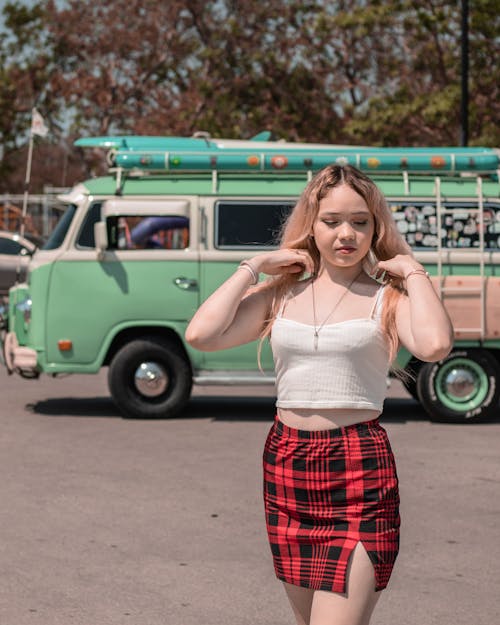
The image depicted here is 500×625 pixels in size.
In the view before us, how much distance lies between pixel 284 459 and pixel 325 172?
0.84m

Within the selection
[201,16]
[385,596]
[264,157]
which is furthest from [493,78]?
[385,596]

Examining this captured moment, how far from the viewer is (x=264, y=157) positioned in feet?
42.8

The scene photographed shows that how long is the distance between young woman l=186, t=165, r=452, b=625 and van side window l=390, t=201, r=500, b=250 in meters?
9.02

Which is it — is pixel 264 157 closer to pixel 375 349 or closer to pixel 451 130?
pixel 375 349

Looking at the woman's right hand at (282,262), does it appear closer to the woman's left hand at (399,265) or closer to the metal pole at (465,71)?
the woman's left hand at (399,265)

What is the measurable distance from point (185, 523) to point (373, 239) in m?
4.33

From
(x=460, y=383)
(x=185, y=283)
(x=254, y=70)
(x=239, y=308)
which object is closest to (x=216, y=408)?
(x=185, y=283)

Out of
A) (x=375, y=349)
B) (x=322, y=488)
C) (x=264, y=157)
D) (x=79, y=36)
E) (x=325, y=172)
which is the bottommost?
(x=322, y=488)

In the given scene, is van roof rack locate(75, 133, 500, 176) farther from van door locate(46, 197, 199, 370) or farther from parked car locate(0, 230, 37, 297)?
parked car locate(0, 230, 37, 297)

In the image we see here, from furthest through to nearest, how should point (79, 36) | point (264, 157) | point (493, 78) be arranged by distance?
point (79, 36)
point (493, 78)
point (264, 157)

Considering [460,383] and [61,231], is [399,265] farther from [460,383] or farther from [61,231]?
[61,231]

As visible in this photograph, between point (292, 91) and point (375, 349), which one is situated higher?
point (292, 91)

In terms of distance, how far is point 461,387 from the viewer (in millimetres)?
13047

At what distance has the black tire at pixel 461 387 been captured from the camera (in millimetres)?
12969
